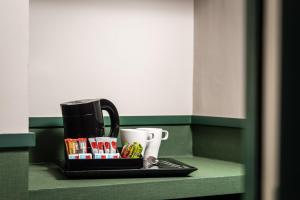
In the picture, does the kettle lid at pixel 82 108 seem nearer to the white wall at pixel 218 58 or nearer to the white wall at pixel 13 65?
the white wall at pixel 13 65

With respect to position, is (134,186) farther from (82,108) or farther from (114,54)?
(114,54)

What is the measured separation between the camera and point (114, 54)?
2.27m

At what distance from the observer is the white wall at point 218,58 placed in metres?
2.20

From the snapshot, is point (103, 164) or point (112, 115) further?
point (112, 115)

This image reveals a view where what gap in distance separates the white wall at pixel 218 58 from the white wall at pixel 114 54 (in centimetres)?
6

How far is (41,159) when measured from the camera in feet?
6.98

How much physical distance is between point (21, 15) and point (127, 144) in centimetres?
66

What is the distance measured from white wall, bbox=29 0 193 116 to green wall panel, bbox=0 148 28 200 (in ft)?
1.94

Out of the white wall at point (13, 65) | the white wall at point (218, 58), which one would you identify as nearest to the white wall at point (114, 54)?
the white wall at point (218, 58)

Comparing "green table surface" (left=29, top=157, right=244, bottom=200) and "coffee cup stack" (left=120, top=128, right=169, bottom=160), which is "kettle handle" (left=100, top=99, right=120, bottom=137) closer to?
"coffee cup stack" (left=120, top=128, right=169, bottom=160)

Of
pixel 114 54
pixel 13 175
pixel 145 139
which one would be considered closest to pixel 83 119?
pixel 145 139

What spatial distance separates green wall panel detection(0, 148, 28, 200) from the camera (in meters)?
1.51

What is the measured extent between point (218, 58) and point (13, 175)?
46.3 inches

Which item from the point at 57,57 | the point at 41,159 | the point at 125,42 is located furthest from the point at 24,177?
the point at 125,42
